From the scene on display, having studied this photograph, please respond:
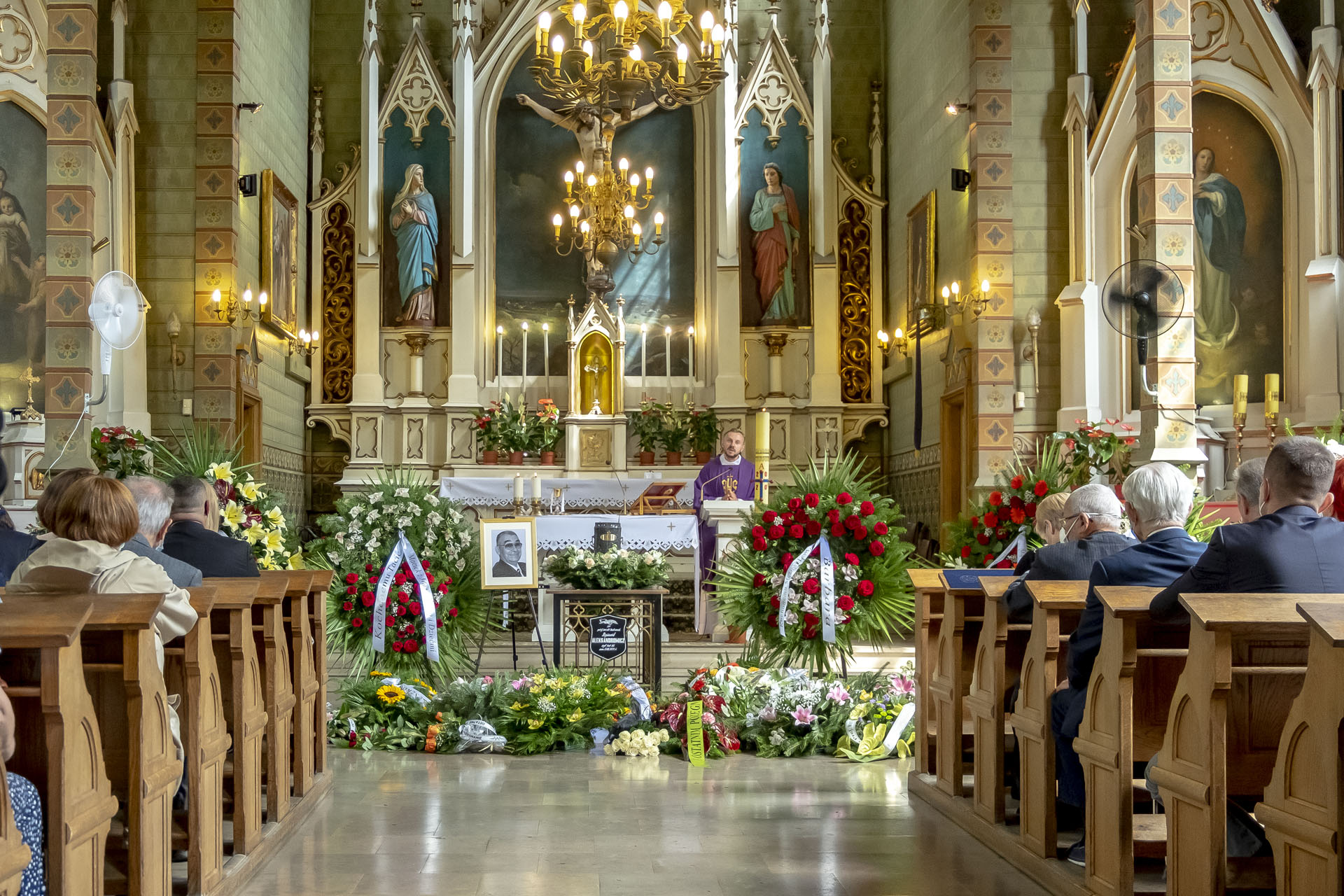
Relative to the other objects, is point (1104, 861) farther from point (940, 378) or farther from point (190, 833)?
point (940, 378)

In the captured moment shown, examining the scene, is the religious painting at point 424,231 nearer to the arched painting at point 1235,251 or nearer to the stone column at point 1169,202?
the arched painting at point 1235,251

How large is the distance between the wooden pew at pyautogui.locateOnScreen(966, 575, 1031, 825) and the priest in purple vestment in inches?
205

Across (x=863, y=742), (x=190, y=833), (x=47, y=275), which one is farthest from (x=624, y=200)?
(x=190, y=833)

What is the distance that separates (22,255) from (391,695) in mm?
6855

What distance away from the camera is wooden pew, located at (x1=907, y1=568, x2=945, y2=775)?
19.8ft

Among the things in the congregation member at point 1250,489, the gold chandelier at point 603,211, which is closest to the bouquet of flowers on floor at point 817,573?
the congregation member at point 1250,489

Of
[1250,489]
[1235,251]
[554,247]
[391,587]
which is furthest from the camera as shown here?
[554,247]

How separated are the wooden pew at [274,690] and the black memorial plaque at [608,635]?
8.87 feet

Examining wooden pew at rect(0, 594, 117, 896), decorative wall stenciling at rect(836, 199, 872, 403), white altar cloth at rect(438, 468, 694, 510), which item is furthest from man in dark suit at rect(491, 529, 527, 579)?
decorative wall stenciling at rect(836, 199, 872, 403)

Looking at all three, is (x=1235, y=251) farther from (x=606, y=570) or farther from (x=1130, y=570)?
(x=1130, y=570)

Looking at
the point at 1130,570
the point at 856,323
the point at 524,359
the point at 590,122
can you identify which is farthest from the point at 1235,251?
the point at 524,359

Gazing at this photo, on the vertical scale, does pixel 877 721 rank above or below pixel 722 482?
below

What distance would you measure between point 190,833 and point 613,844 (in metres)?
1.55

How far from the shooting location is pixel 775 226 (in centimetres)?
1568
